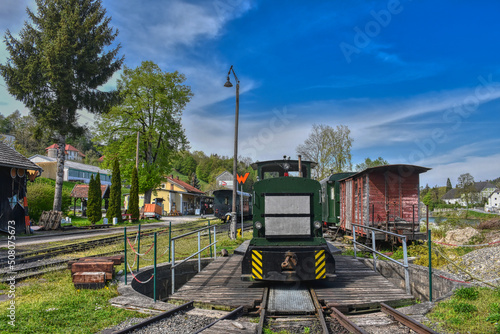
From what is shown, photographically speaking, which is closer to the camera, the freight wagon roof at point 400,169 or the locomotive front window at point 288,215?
the locomotive front window at point 288,215

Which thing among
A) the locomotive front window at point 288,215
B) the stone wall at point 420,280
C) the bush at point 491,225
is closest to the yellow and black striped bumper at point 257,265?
the locomotive front window at point 288,215

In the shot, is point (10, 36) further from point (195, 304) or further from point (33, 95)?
point (195, 304)

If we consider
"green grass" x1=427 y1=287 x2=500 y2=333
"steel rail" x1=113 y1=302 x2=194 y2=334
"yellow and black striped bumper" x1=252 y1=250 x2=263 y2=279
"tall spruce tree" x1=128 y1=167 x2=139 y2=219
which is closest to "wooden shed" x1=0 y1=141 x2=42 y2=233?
"tall spruce tree" x1=128 y1=167 x2=139 y2=219

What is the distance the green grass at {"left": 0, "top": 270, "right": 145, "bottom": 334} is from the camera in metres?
4.74

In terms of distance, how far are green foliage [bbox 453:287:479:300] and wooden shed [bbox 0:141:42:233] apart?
18961 mm

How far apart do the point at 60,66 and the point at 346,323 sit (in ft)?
76.5

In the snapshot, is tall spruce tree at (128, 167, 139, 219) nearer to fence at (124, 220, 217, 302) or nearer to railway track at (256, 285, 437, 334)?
fence at (124, 220, 217, 302)

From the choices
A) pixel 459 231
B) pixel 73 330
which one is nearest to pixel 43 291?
pixel 73 330

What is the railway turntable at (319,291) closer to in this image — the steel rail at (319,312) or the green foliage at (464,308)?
the steel rail at (319,312)

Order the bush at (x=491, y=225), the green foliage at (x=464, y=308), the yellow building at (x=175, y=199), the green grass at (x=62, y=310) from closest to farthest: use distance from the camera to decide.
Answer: the green grass at (x=62, y=310) < the green foliage at (x=464, y=308) < the bush at (x=491, y=225) < the yellow building at (x=175, y=199)

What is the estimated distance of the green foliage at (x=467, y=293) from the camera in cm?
552

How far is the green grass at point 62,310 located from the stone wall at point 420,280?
5632 millimetres

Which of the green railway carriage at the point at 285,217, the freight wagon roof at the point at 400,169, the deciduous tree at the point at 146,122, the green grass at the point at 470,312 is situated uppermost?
the deciduous tree at the point at 146,122

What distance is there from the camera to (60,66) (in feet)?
72.1
